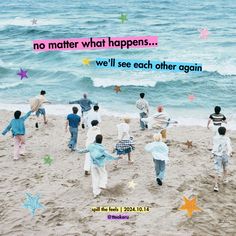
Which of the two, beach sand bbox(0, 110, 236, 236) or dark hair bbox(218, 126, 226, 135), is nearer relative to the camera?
beach sand bbox(0, 110, 236, 236)

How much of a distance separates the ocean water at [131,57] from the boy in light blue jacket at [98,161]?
9.38m

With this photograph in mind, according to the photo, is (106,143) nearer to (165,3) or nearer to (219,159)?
(219,159)

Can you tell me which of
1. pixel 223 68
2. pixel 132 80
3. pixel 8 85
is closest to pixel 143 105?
pixel 132 80

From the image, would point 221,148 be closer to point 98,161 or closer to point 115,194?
point 115,194

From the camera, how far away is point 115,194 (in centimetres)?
952

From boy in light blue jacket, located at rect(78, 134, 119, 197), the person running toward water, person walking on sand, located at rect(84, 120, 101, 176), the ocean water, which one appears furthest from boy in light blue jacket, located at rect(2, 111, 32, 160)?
the ocean water

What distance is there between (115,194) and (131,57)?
79.9 ft

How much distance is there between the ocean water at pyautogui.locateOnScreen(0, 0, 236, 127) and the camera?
21.9m

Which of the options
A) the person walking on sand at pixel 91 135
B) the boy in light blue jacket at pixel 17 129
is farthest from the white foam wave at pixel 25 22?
the person walking on sand at pixel 91 135

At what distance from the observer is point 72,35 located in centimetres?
4272

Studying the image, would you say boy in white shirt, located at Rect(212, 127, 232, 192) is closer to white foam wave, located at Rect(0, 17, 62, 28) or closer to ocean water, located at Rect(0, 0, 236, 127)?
ocean water, located at Rect(0, 0, 236, 127)

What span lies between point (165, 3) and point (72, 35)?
1288 inches

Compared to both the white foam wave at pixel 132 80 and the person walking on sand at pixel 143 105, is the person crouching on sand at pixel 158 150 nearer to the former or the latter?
the person walking on sand at pixel 143 105

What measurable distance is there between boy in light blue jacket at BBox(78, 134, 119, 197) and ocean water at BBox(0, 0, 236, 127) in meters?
9.38
